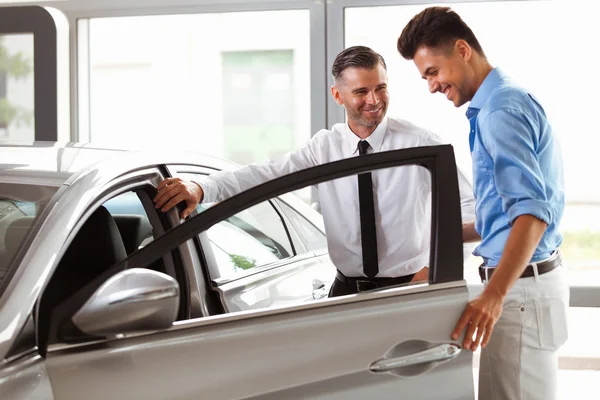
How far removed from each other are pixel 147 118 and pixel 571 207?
10.5 ft

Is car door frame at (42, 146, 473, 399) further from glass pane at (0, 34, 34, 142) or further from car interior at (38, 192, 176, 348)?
glass pane at (0, 34, 34, 142)

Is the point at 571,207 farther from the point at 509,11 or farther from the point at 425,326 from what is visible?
the point at 425,326

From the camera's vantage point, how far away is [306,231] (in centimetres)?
310

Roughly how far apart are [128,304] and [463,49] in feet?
3.84

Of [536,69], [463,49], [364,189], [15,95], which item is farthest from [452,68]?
[15,95]

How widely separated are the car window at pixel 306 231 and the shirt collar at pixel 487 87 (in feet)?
3.21

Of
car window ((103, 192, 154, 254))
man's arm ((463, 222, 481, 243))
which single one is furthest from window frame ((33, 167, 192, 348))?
man's arm ((463, 222, 481, 243))

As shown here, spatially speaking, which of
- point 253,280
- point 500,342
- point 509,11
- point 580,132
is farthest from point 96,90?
point 500,342

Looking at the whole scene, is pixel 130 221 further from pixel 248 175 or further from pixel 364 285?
pixel 364 285

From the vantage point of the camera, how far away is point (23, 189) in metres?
1.97

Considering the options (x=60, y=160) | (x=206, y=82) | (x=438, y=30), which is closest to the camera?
(x=60, y=160)

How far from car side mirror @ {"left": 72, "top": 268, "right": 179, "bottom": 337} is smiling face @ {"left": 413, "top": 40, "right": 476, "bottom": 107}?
1.02 metres

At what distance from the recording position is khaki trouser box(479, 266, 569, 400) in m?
2.07

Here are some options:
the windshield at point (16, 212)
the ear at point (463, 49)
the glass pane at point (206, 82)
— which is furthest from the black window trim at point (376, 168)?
the glass pane at point (206, 82)
